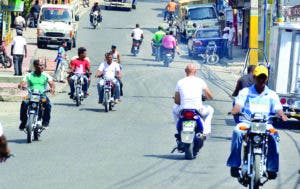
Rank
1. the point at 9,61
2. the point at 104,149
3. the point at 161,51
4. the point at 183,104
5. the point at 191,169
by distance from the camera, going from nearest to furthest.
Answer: the point at 191,169
the point at 183,104
the point at 104,149
the point at 9,61
the point at 161,51

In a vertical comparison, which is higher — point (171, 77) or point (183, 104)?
point (183, 104)

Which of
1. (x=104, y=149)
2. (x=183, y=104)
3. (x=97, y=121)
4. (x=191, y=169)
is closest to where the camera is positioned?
(x=191, y=169)

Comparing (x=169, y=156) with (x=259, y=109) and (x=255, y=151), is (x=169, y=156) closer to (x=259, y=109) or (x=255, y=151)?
(x=259, y=109)

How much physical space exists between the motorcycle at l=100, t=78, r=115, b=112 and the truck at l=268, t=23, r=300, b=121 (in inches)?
181

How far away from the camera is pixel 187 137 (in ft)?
60.4

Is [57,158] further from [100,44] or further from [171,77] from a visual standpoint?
[100,44]

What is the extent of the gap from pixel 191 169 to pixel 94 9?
4922 cm

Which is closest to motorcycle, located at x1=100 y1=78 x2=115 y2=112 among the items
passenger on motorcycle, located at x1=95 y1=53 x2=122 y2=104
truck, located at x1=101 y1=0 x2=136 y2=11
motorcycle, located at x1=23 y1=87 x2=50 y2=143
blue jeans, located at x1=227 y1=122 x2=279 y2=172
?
passenger on motorcycle, located at x1=95 y1=53 x2=122 y2=104

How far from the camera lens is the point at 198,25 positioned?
58.8 m

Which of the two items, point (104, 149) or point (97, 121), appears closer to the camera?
point (104, 149)

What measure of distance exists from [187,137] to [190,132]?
0.10 metres

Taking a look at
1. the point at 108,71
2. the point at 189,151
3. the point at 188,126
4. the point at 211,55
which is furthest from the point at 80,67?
the point at 211,55

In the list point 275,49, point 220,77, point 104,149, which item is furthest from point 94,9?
point 104,149

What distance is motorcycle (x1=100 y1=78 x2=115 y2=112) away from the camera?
93.6 ft
